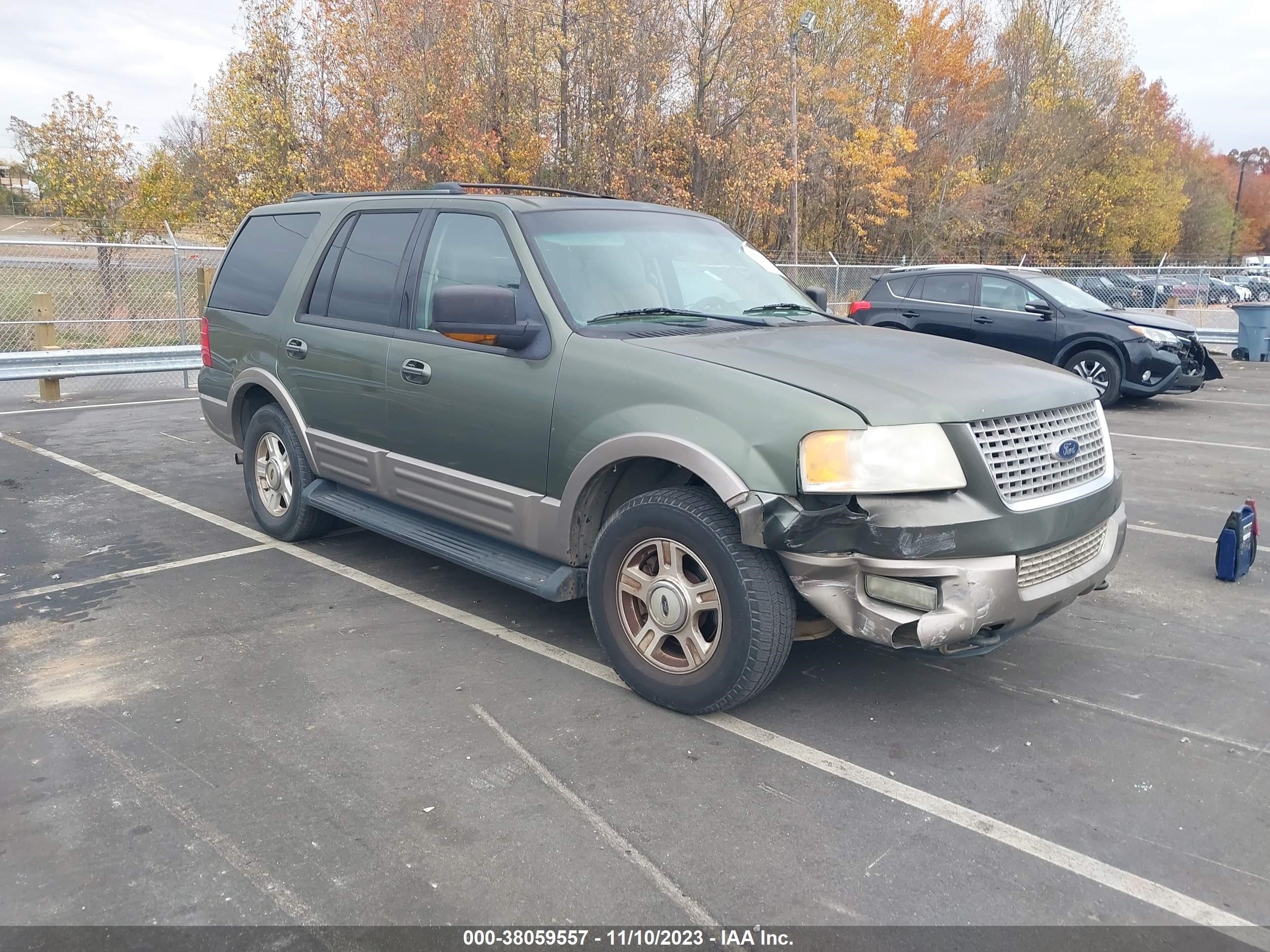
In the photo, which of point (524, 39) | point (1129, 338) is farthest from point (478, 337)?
point (524, 39)

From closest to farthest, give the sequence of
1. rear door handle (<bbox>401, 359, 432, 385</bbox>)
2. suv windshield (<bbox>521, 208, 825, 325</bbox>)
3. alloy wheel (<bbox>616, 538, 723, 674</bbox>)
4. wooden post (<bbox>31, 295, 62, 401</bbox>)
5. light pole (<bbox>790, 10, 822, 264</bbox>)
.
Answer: alloy wheel (<bbox>616, 538, 723, 674</bbox>), suv windshield (<bbox>521, 208, 825, 325</bbox>), rear door handle (<bbox>401, 359, 432, 385</bbox>), wooden post (<bbox>31, 295, 62, 401</bbox>), light pole (<bbox>790, 10, 822, 264</bbox>)

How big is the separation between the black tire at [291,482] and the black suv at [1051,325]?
8.51 meters

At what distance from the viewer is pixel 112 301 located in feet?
50.9

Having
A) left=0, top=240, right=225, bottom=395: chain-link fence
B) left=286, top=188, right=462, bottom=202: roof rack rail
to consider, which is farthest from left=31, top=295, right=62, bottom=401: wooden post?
left=286, top=188, right=462, bottom=202: roof rack rail

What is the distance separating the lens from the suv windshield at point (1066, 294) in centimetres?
1238

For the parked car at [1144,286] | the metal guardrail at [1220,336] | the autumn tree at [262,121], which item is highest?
the autumn tree at [262,121]

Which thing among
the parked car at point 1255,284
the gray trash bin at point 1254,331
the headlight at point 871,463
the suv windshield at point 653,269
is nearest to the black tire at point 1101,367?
the gray trash bin at point 1254,331

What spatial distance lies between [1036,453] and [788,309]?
1616 mm

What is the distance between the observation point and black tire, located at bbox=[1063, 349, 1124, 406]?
12.0 metres

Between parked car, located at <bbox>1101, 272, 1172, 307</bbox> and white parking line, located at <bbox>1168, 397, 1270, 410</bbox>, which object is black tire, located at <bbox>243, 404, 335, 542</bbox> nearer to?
white parking line, located at <bbox>1168, 397, 1270, 410</bbox>

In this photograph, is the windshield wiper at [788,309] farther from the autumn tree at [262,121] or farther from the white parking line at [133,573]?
the autumn tree at [262,121]

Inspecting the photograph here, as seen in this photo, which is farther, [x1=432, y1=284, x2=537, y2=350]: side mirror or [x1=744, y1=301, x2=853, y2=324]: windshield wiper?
[x1=744, y1=301, x2=853, y2=324]: windshield wiper

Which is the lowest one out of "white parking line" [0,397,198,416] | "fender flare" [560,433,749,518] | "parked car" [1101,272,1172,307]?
"white parking line" [0,397,198,416]

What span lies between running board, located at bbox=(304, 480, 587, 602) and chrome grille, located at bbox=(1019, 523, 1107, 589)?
5.61 ft
